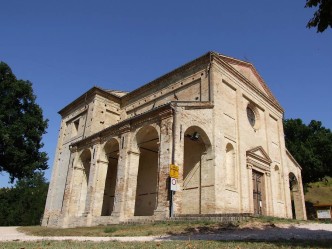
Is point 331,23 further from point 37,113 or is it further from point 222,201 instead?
point 37,113

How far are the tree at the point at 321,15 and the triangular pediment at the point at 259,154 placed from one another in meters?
13.3

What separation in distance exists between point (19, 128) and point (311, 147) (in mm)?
28649

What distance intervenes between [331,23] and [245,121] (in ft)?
46.2

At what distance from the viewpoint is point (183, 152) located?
16266 mm

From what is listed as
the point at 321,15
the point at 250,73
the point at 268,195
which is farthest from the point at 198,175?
the point at 321,15

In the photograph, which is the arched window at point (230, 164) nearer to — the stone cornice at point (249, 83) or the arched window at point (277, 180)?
the stone cornice at point (249, 83)

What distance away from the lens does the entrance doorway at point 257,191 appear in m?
19.4

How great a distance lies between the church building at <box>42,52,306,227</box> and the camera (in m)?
16.0

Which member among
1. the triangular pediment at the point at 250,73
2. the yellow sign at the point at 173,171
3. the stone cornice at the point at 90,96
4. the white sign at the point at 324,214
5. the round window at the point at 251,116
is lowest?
the white sign at the point at 324,214

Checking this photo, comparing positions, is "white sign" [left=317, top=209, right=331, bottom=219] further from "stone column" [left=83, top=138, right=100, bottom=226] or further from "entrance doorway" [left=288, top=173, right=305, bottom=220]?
"stone column" [left=83, top=138, right=100, bottom=226]

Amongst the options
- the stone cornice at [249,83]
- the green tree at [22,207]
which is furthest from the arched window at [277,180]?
the green tree at [22,207]

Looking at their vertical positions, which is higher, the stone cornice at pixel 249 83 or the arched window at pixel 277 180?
the stone cornice at pixel 249 83

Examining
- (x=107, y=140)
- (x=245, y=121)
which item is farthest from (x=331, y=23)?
(x=107, y=140)

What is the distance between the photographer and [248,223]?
37.0ft
